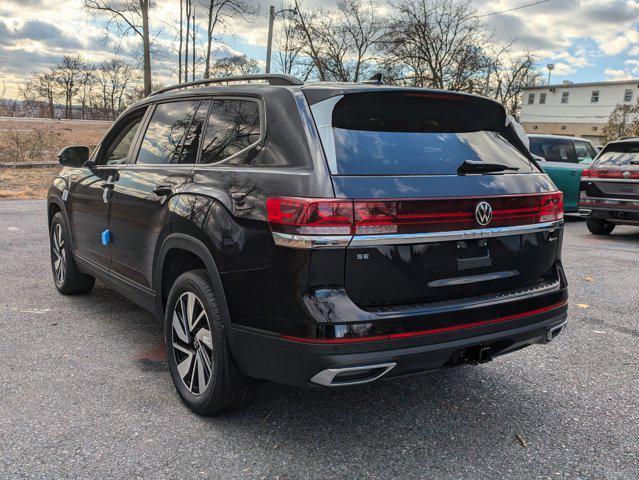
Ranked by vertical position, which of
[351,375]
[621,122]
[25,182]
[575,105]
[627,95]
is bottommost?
[25,182]

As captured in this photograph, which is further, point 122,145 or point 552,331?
point 122,145

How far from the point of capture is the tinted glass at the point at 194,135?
3.42m

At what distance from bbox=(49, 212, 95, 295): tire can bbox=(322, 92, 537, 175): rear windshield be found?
3.33 meters

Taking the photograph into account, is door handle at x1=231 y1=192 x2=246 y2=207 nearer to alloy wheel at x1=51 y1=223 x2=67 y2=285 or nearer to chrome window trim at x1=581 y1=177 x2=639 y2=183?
alloy wheel at x1=51 y1=223 x2=67 y2=285

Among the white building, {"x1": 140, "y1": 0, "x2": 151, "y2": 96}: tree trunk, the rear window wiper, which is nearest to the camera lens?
the rear window wiper

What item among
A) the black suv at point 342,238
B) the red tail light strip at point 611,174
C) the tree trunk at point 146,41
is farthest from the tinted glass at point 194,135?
the tree trunk at point 146,41

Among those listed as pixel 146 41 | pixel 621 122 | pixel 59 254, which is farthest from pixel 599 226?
pixel 621 122

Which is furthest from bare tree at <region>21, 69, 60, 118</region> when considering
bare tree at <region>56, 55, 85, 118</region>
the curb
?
the curb

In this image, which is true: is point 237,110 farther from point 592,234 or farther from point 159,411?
point 592,234

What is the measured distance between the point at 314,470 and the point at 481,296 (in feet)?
3.71

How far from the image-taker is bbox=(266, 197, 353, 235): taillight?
2396 millimetres

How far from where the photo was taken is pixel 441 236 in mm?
2607

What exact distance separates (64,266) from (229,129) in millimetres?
2835

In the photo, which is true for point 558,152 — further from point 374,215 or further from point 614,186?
point 374,215
